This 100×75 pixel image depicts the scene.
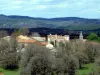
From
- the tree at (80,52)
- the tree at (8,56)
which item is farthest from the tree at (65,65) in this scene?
the tree at (8,56)

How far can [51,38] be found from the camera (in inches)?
4203

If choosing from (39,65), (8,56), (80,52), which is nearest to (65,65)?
(39,65)

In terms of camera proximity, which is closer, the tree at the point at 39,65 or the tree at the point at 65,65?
the tree at the point at 39,65

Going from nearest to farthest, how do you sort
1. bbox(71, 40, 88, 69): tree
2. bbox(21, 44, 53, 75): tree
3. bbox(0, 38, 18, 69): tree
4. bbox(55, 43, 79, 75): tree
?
1. bbox(21, 44, 53, 75): tree
2. bbox(55, 43, 79, 75): tree
3. bbox(0, 38, 18, 69): tree
4. bbox(71, 40, 88, 69): tree

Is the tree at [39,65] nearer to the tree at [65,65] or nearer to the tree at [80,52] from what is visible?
the tree at [65,65]

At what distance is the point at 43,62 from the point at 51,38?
66.5 m

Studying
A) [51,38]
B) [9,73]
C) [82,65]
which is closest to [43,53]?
[9,73]

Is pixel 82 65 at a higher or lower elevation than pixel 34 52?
lower

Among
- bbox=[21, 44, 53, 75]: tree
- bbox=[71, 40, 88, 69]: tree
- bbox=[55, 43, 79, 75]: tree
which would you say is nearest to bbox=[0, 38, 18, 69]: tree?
bbox=[71, 40, 88, 69]: tree

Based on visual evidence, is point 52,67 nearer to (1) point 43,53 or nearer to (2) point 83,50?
(1) point 43,53

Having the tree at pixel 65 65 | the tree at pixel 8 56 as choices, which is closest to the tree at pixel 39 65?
the tree at pixel 65 65

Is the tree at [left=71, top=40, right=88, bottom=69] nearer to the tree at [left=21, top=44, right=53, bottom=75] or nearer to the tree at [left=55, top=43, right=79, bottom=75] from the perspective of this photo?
the tree at [left=55, top=43, right=79, bottom=75]

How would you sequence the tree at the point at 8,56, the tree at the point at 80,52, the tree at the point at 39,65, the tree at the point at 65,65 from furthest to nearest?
1. the tree at the point at 80,52
2. the tree at the point at 8,56
3. the tree at the point at 65,65
4. the tree at the point at 39,65

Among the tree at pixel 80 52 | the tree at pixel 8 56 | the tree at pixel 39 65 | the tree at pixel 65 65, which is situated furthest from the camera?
the tree at pixel 80 52
